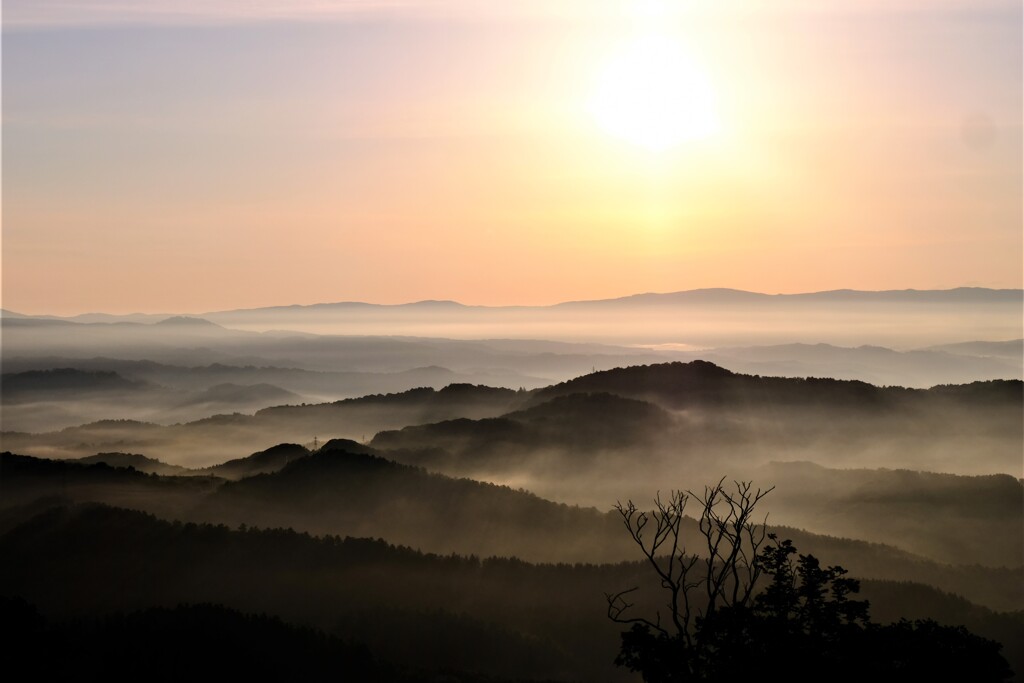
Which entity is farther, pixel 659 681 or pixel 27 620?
pixel 27 620

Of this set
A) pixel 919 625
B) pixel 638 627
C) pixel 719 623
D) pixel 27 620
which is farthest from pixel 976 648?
pixel 27 620

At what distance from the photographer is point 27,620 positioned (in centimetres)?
19350

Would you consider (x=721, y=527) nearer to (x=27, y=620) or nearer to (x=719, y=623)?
(x=719, y=623)

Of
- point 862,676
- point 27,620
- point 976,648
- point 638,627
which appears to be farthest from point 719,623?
point 27,620

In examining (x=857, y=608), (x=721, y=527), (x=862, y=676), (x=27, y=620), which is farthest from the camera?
(x=27, y=620)

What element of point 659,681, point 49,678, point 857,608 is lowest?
point 49,678

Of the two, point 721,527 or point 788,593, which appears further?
point 721,527

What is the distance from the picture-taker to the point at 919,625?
7338 cm

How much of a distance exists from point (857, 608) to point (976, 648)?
7585mm

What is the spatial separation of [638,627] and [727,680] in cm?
799

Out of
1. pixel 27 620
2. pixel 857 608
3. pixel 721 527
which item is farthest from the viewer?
pixel 27 620

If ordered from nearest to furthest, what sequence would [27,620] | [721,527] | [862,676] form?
[862,676] < [721,527] < [27,620]

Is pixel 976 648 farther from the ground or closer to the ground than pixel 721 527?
closer to the ground

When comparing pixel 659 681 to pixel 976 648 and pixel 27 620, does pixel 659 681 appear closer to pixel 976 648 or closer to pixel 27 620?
pixel 976 648
